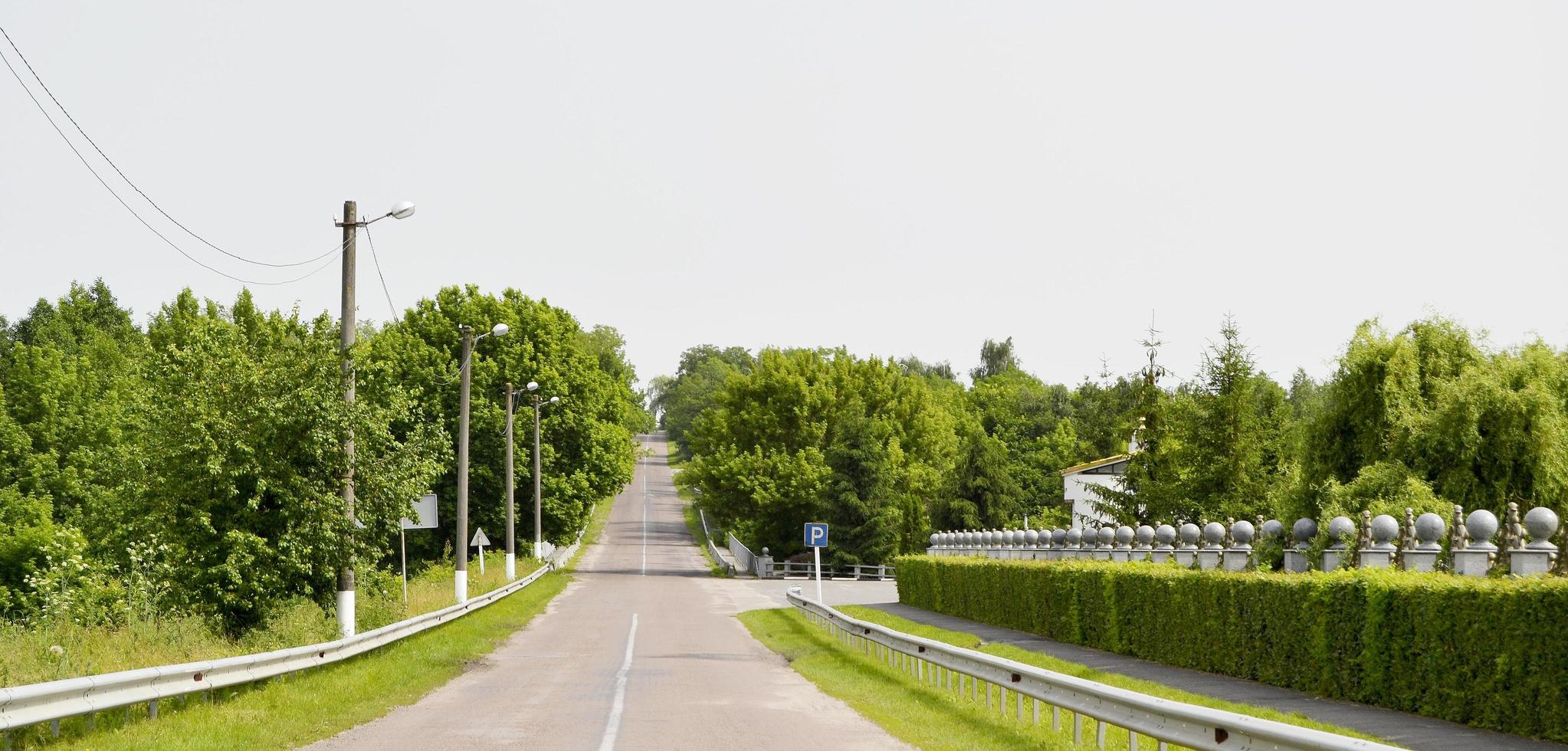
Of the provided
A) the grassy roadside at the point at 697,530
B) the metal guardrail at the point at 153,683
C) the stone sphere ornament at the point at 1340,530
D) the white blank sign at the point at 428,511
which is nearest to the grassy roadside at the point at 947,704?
the stone sphere ornament at the point at 1340,530

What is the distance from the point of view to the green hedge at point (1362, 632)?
13.0 m

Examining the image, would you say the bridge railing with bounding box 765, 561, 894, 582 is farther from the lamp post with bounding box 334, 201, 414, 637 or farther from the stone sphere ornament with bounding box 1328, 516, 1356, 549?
the stone sphere ornament with bounding box 1328, 516, 1356, 549

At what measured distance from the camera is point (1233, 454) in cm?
4650

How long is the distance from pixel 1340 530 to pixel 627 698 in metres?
10.2

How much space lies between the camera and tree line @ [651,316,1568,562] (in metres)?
27.8

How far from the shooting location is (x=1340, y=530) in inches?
787

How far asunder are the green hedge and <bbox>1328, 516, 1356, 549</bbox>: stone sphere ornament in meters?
1.23

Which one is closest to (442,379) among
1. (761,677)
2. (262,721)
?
(761,677)

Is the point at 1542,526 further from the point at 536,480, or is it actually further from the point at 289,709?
the point at 536,480

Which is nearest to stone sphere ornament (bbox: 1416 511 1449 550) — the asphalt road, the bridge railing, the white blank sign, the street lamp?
the asphalt road

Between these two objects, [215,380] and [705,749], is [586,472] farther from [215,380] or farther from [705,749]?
[705,749]

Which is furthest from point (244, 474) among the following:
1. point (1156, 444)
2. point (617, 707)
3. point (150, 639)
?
point (1156, 444)

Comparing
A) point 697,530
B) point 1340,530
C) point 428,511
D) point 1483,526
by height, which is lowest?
point 697,530

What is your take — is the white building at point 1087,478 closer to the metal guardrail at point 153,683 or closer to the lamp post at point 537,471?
the lamp post at point 537,471
